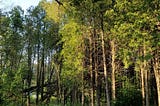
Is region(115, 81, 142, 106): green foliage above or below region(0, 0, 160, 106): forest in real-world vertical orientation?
below

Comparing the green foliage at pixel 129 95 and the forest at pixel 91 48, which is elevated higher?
the forest at pixel 91 48

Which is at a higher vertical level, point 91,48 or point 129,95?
point 91,48

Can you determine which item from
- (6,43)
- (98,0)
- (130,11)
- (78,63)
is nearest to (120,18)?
(130,11)

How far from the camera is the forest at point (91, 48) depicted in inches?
669

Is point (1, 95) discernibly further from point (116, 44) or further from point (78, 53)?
point (116, 44)

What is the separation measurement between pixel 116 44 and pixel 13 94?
10528mm

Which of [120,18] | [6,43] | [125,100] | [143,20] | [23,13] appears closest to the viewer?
[143,20]

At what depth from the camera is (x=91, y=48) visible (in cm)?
2680

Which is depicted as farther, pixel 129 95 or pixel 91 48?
pixel 129 95

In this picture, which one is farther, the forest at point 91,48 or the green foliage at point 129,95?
the green foliage at point 129,95

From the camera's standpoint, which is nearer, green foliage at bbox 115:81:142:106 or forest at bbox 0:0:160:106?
forest at bbox 0:0:160:106

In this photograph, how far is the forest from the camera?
1700 centimetres

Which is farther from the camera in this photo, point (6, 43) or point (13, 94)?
point (6, 43)

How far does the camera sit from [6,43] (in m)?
43.3
